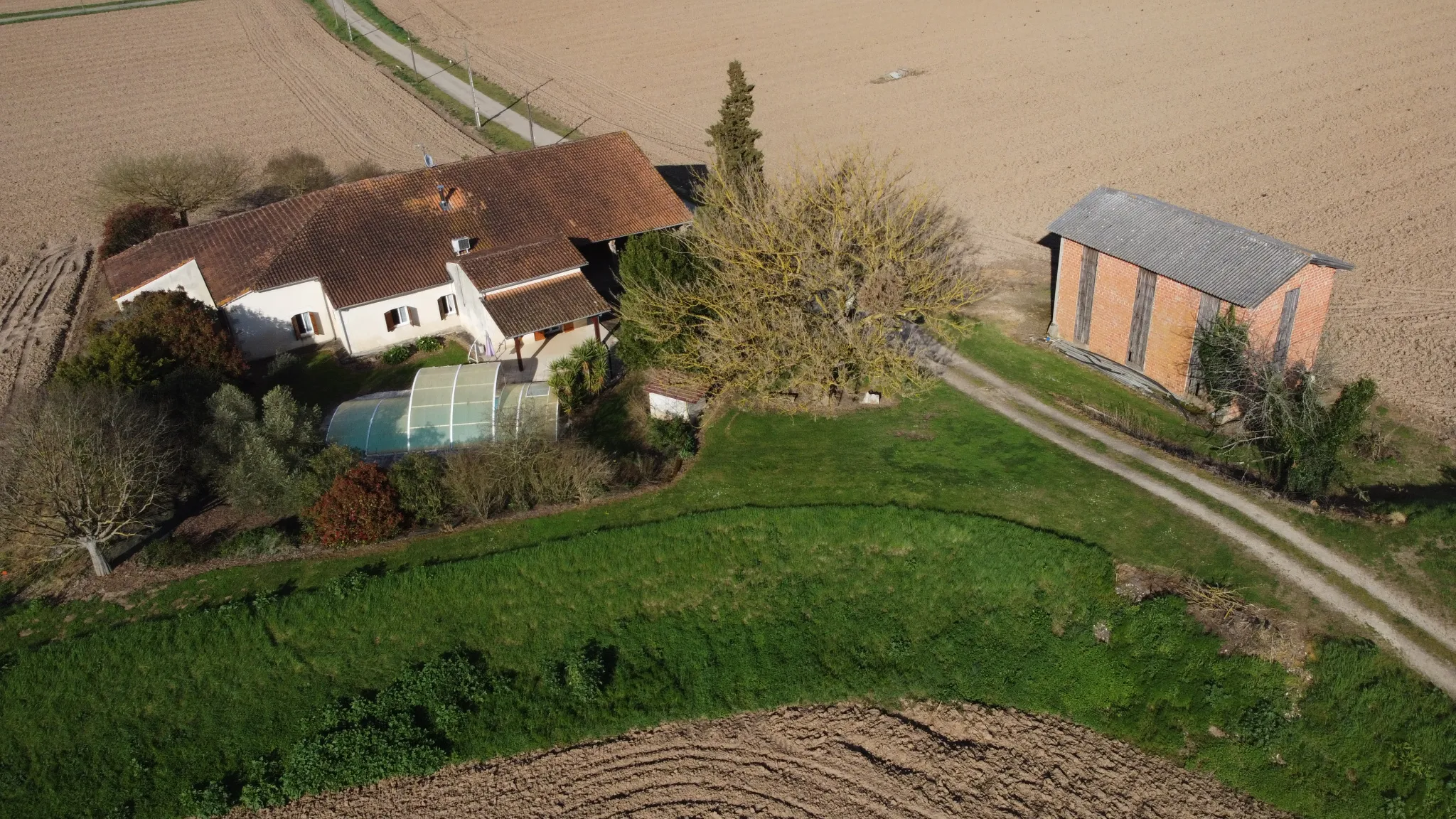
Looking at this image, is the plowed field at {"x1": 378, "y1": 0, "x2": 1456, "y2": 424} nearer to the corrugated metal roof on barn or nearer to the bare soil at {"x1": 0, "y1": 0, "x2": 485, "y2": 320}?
the corrugated metal roof on barn

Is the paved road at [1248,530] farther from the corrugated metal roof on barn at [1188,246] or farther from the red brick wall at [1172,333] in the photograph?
the corrugated metal roof on barn at [1188,246]

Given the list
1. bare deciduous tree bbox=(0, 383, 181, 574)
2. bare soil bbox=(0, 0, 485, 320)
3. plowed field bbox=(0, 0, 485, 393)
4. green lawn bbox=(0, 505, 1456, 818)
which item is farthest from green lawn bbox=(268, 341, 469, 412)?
bare soil bbox=(0, 0, 485, 320)

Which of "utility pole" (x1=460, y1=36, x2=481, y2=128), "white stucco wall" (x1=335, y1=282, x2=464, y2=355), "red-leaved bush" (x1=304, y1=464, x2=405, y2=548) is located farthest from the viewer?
"utility pole" (x1=460, y1=36, x2=481, y2=128)

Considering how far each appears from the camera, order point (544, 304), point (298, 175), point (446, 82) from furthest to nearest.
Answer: point (446, 82), point (298, 175), point (544, 304)

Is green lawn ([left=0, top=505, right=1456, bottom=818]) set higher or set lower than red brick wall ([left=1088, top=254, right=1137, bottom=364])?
lower

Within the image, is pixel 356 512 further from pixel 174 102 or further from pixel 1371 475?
pixel 174 102

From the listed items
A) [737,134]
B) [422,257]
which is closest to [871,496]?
[737,134]
